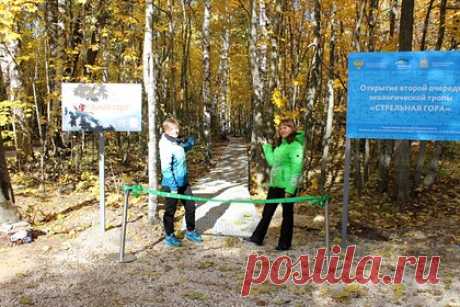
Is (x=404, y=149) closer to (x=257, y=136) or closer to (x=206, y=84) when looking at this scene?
(x=257, y=136)

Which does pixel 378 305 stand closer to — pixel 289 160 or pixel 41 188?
pixel 289 160

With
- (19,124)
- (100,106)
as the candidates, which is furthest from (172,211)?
(19,124)

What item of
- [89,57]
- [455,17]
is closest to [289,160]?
[455,17]

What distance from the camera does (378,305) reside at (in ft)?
14.5

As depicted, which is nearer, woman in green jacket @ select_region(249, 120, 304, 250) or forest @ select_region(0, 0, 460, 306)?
forest @ select_region(0, 0, 460, 306)

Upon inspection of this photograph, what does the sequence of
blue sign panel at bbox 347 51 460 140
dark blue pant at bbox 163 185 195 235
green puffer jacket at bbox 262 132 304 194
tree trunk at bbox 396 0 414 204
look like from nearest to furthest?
blue sign panel at bbox 347 51 460 140
green puffer jacket at bbox 262 132 304 194
dark blue pant at bbox 163 185 195 235
tree trunk at bbox 396 0 414 204

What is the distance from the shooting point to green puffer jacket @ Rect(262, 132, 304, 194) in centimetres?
601

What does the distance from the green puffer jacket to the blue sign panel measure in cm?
87

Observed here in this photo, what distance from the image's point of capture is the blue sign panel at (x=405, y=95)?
5789 mm

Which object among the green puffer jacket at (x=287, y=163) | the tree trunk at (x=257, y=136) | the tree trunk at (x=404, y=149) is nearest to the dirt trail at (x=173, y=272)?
the green puffer jacket at (x=287, y=163)

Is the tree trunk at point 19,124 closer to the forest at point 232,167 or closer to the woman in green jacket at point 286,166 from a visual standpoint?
the forest at point 232,167

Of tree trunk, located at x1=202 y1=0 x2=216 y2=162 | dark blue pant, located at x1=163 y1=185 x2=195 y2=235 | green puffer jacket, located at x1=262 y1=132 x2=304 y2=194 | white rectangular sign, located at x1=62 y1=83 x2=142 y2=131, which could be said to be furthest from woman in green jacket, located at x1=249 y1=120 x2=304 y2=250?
tree trunk, located at x1=202 y1=0 x2=216 y2=162

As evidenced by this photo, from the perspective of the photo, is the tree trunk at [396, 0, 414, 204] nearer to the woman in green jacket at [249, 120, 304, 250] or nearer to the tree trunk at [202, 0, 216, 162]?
the woman in green jacket at [249, 120, 304, 250]

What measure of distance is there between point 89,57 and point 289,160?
8.21m
